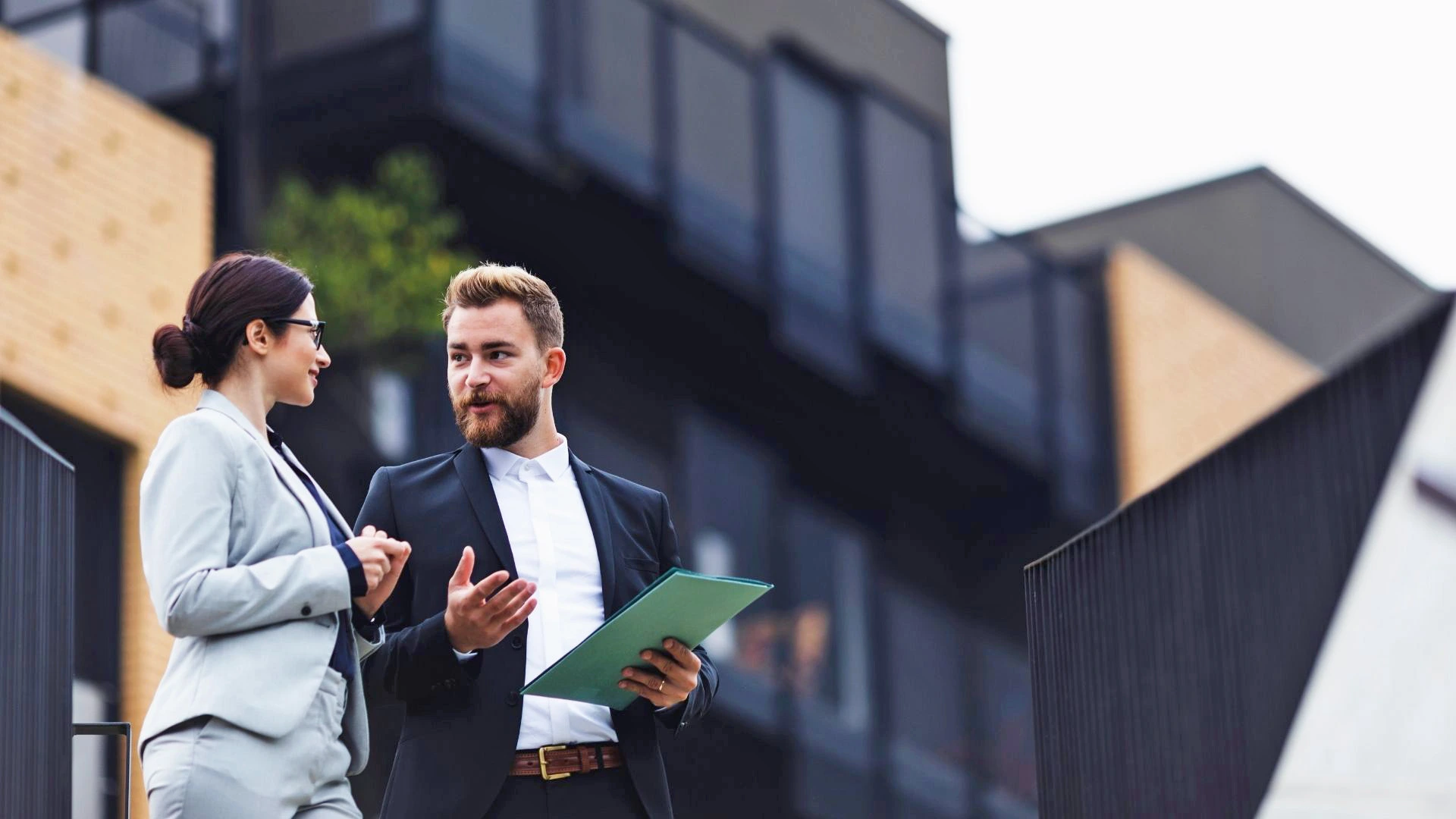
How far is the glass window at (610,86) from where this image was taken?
12.5 metres

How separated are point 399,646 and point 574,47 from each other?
30.2 ft

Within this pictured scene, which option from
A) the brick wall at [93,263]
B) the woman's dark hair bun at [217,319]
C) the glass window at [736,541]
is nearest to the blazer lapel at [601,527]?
the woman's dark hair bun at [217,319]

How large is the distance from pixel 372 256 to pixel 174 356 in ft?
27.1

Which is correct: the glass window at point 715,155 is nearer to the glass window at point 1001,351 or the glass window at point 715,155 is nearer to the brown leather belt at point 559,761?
the glass window at point 1001,351

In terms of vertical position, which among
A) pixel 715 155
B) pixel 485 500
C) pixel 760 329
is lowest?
pixel 485 500

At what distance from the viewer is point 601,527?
4191 millimetres

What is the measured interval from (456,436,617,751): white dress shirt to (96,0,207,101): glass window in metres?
7.56

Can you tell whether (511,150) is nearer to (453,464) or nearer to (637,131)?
(637,131)

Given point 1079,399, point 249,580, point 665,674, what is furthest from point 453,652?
point 1079,399

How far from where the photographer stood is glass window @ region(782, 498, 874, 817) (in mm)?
12758

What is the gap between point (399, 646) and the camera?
151 inches

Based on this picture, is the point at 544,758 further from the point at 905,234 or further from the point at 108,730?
the point at 905,234

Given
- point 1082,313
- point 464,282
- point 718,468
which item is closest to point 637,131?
point 718,468

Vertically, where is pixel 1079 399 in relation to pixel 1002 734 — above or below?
above
